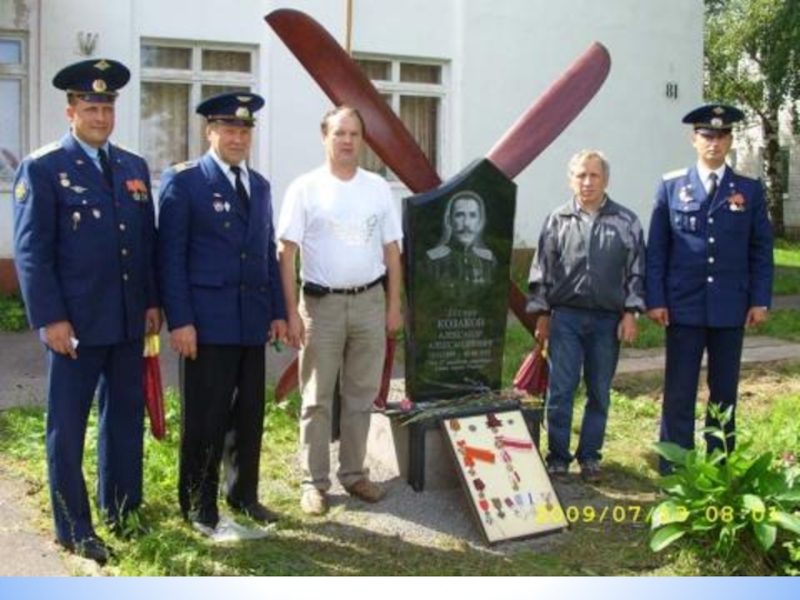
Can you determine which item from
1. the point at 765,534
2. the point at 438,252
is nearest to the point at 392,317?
the point at 438,252

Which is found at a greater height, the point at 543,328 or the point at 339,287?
the point at 339,287

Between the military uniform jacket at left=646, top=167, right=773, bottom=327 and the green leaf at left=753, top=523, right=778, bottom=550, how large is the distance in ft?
3.89

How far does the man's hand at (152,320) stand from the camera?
4082 mm

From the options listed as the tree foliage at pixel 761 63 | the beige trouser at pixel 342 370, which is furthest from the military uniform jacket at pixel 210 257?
the tree foliage at pixel 761 63

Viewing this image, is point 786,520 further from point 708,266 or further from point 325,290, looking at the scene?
point 325,290

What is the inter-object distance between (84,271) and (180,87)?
739 centimetres

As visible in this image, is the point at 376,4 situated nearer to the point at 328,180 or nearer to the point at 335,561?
the point at 328,180

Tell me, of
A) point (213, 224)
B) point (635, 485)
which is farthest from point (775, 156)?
point (213, 224)

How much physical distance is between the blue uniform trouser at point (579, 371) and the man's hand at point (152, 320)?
185 centimetres

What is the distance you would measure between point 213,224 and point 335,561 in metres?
1.35

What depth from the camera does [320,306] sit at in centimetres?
448

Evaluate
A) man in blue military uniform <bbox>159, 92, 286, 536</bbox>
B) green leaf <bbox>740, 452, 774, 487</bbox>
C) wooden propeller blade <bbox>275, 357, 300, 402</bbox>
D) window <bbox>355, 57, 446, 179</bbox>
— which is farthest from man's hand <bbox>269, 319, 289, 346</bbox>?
window <bbox>355, 57, 446, 179</bbox>

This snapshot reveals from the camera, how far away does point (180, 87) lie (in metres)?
10.9

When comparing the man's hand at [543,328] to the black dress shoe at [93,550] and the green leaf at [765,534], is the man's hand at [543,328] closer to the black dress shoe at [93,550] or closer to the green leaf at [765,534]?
the green leaf at [765,534]
